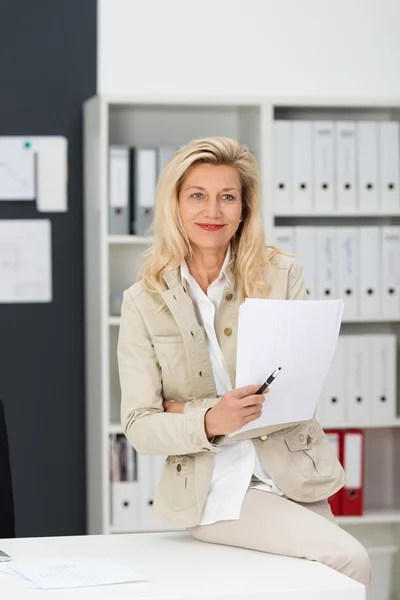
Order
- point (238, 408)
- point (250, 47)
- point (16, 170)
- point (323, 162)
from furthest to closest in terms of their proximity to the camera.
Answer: point (250, 47) < point (16, 170) < point (323, 162) < point (238, 408)

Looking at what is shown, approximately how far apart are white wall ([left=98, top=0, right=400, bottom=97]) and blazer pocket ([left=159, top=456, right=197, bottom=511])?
2.13 metres

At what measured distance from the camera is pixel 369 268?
368 centimetres

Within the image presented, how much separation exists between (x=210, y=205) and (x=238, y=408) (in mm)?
532

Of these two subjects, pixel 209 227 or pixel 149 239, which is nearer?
pixel 209 227

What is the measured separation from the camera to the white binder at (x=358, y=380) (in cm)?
369

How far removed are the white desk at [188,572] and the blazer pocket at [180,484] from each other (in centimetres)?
7

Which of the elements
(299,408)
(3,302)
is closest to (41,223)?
(3,302)

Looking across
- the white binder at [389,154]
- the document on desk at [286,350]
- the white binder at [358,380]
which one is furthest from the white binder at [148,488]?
the document on desk at [286,350]

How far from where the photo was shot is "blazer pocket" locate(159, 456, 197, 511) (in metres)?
2.12

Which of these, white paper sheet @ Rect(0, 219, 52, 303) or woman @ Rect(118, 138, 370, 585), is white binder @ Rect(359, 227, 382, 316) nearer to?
white paper sheet @ Rect(0, 219, 52, 303)

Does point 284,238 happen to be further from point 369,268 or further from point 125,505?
point 125,505

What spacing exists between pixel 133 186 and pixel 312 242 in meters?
0.69

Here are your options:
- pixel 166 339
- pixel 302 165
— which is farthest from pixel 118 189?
pixel 166 339

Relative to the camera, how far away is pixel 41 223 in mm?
3842
